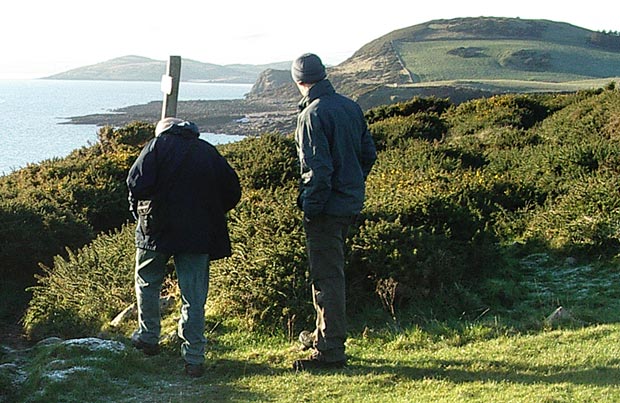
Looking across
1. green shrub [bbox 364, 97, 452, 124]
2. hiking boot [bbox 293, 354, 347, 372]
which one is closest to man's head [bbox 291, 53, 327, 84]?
hiking boot [bbox 293, 354, 347, 372]

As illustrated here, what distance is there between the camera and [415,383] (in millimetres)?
5586

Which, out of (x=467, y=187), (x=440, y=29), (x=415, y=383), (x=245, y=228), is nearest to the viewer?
(x=415, y=383)

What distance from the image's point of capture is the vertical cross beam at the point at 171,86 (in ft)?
28.6

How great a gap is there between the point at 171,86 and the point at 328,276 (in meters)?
3.79

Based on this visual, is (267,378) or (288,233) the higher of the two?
(288,233)

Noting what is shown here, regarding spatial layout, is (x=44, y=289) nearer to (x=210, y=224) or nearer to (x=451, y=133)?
(x=210, y=224)

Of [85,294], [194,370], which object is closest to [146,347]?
[194,370]

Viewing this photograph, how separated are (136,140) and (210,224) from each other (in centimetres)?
1452

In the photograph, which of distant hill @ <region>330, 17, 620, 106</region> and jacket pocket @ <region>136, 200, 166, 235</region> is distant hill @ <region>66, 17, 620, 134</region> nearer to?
distant hill @ <region>330, 17, 620, 106</region>

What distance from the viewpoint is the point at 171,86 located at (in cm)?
868

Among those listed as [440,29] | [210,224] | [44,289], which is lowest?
[44,289]

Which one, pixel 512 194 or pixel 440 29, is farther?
pixel 440 29

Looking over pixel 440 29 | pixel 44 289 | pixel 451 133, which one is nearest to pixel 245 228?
pixel 44 289

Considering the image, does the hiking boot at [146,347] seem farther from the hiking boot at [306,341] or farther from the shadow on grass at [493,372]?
the shadow on grass at [493,372]
